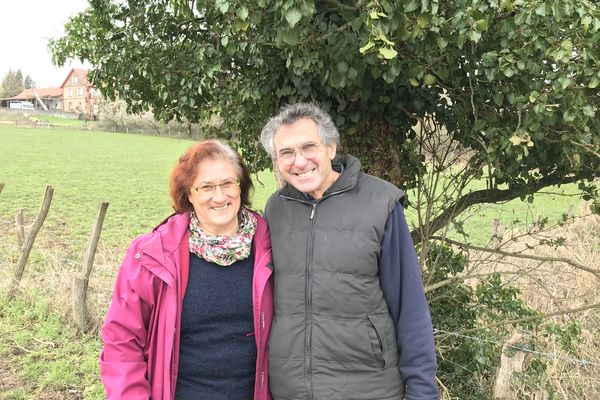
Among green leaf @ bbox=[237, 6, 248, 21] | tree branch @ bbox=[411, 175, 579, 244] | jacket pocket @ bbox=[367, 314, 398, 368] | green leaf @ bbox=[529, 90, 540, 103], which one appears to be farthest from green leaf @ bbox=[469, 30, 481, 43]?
tree branch @ bbox=[411, 175, 579, 244]

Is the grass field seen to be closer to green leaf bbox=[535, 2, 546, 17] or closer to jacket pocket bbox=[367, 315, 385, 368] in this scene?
jacket pocket bbox=[367, 315, 385, 368]

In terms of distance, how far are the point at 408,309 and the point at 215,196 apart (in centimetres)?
104

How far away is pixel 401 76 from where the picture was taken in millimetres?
3396

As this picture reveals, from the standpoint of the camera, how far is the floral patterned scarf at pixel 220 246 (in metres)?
2.40

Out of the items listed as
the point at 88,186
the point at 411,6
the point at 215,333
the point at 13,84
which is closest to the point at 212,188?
the point at 215,333

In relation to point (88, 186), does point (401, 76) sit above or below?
above

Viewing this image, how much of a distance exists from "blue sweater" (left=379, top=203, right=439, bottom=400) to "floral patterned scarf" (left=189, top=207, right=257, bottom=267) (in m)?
0.66

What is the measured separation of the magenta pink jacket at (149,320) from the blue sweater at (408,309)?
571 mm

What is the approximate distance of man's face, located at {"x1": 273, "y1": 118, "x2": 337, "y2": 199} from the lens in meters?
2.39

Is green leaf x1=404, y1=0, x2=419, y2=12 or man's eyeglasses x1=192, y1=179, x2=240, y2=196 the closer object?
green leaf x1=404, y1=0, x2=419, y2=12

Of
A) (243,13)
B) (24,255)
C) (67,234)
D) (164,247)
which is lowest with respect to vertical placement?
(67,234)

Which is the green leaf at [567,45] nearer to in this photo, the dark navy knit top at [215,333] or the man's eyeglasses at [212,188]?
the man's eyeglasses at [212,188]

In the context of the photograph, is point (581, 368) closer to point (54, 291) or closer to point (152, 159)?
point (54, 291)

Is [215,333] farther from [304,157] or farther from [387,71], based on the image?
[387,71]
